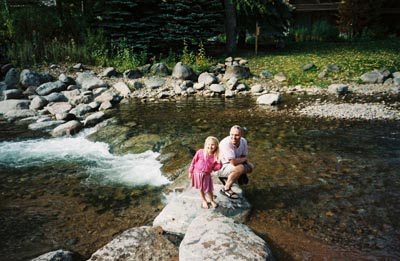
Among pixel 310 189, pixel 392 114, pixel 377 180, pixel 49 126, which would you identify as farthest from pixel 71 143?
pixel 392 114

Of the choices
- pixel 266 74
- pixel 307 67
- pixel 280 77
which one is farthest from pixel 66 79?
pixel 307 67

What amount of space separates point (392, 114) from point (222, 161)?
660 centimetres

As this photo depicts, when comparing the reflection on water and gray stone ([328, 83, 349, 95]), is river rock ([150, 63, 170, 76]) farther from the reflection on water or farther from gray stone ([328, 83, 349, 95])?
gray stone ([328, 83, 349, 95])

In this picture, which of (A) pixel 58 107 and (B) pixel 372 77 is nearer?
(A) pixel 58 107

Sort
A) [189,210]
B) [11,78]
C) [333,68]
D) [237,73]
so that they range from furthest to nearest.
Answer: [333,68]
[237,73]
[11,78]
[189,210]

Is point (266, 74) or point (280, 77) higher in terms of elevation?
point (266, 74)

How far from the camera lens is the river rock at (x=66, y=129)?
958 cm

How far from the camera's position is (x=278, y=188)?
Result: 596cm

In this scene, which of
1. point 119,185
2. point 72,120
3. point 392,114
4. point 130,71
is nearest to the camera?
point 119,185

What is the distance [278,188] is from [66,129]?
6152 millimetres

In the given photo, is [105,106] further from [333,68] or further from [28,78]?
[333,68]

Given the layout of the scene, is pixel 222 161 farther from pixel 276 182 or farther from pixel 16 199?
pixel 16 199

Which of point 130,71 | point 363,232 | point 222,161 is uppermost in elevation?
point 130,71

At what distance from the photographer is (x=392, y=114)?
9.77m
